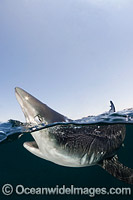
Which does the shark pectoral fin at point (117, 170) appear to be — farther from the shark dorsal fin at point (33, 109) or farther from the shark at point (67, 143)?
→ the shark dorsal fin at point (33, 109)

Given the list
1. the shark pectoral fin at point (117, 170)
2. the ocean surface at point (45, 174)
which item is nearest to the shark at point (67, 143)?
the shark pectoral fin at point (117, 170)

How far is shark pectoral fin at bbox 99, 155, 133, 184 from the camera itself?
4375 mm

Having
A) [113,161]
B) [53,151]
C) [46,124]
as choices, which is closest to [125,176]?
[113,161]

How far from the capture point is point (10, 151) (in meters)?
13.7

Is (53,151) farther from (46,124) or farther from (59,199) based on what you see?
(59,199)

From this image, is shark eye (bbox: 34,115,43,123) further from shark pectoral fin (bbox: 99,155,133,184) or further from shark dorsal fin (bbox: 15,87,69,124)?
shark pectoral fin (bbox: 99,155,133,184)

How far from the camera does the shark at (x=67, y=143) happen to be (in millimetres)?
3457

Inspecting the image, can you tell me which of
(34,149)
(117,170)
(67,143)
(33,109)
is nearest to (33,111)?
(33,109)

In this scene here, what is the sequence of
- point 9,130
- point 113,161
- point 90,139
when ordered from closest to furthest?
point 90,139 → point 113,161 → point 9,130

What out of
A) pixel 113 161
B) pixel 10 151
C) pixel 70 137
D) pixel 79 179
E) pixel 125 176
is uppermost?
pixel 70 137

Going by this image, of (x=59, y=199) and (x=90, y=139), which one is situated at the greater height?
(x=90, y=139)

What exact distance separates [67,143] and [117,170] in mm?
2186

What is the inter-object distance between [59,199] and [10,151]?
6325mm

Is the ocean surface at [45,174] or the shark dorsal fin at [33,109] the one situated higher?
the shark dorsal fin at [33,109]
